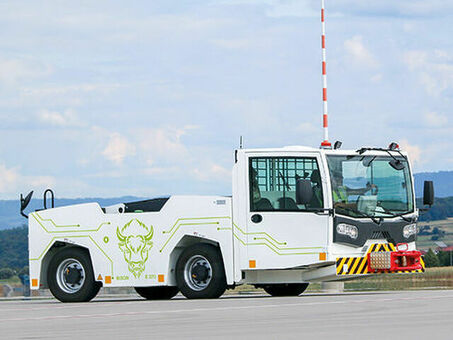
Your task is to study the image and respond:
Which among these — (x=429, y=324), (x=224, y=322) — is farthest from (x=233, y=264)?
(x=429, y=324)

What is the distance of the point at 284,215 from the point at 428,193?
2.59m

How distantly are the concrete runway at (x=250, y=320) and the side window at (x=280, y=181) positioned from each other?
2.16 meters

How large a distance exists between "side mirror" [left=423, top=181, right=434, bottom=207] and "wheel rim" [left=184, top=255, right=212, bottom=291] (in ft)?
12.7

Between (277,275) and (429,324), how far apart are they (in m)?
8.07

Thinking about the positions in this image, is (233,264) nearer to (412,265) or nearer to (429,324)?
(412,265)

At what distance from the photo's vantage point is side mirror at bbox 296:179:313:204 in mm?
18766

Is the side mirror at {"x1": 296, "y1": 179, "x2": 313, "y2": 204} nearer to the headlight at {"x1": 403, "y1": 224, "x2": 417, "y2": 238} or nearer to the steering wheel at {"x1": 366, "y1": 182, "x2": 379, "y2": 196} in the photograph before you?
the steering wheel at {"x1": 366, "y1": 182, "x2": 379, "y2": 196}

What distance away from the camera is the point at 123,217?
20.8 m

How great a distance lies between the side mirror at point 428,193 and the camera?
20.2 meters

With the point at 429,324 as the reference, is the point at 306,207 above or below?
above

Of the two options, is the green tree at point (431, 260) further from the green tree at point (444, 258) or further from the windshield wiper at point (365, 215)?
the windshield wiper at point (365, 215)

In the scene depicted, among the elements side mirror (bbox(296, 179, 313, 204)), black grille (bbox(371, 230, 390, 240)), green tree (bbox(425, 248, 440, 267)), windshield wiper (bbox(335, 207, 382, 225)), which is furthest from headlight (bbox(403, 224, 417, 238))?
green tree (bbox(425, 248, 440, 267))

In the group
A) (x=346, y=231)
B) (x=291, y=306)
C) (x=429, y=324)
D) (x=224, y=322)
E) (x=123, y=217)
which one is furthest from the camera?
(x=123, y=217)

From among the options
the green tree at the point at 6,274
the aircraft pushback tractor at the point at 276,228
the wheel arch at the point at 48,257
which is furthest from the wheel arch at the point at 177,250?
the green tree at the point at 6,274
